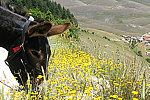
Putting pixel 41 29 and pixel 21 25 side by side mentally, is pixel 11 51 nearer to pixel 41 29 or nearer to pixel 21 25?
pixel 21 25

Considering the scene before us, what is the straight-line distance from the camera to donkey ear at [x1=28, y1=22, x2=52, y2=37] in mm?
1824

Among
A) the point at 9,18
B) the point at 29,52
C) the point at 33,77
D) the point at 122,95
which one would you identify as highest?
the point at 9,18

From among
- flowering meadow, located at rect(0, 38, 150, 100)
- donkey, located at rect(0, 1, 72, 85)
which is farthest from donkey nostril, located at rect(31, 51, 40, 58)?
flowering meadow, located at rect(0, 38, 150, 100)

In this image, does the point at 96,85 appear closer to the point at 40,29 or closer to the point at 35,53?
the point at 35,53

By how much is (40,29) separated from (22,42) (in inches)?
12.3

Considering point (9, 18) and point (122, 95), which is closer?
point (9, 18)

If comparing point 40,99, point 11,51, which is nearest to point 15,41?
point 11,51

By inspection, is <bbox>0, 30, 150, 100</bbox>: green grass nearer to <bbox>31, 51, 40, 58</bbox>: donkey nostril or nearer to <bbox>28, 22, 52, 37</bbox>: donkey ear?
<bbox>31, 51, 40, 58</bbox>: donkey nostril

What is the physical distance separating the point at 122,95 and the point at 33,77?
136cm

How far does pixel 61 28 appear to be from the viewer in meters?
2.40

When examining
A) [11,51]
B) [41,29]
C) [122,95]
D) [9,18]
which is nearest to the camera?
[41,29]

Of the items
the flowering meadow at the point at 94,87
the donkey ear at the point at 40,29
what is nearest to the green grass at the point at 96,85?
the flowering meadow at the point at 94,87

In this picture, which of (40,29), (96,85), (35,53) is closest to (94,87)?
(96,85)

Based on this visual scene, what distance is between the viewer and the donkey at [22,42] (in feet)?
6.90
